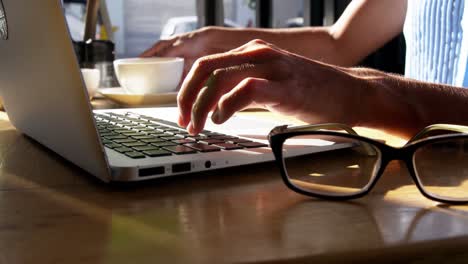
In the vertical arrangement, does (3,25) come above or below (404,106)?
above

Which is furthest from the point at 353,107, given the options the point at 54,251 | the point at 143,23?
the point at 143,23

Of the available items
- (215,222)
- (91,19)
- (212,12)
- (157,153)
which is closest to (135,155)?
(157,153)

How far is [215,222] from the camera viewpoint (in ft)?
1.12

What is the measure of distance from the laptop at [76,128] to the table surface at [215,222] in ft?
0.06

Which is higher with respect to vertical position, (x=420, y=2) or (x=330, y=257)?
(x=420, y=2)

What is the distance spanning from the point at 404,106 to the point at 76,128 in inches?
16.2

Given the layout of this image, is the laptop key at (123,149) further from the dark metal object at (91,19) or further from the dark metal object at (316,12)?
the dark metal object at (316,12)

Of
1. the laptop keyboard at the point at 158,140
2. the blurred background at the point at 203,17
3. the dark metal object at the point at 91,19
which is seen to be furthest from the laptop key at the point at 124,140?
the dark metal object at the point at 91,19

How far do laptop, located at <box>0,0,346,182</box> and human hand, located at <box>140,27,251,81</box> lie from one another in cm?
53

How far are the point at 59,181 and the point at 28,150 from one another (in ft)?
0.55

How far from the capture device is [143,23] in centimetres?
378

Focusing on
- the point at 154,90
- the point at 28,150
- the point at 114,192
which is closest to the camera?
the point at 114,192

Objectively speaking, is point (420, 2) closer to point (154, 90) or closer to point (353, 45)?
point (353, 45)

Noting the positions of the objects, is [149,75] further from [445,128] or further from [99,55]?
[445,128]
